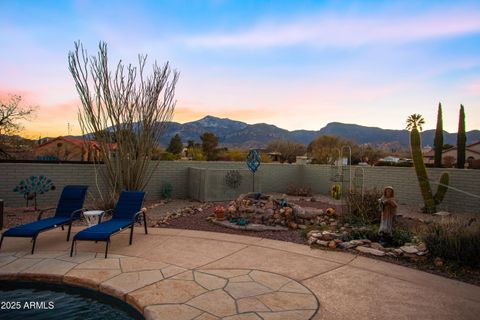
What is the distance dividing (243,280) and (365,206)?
4.92 meters

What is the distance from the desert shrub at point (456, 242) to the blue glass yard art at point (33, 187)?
1076cm

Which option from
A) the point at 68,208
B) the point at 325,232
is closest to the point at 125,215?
the point at 68,208

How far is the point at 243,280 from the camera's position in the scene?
4289 millimetres

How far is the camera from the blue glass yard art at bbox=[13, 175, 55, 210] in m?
10.1

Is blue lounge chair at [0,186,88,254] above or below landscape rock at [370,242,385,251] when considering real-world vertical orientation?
above

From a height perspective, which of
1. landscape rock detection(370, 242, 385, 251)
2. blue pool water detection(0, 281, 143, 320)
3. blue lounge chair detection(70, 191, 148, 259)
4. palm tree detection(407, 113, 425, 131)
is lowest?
blue pool water detection(0, 281, 143, 320)

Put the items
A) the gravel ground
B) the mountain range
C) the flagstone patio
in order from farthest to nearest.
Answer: the mountain range
the gravel ground
the flagstone patio

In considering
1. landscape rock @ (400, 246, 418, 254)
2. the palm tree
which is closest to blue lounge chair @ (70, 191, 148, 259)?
landscape rock @ (400, 246, 418, 254)

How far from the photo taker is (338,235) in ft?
21.5

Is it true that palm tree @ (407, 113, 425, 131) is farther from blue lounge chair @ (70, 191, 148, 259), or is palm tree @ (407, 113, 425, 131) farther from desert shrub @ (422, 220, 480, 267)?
blue lounge chair @ (70, 191, 148, 259)

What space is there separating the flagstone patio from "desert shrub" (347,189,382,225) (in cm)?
262

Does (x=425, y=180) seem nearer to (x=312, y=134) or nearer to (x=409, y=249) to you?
(x=409, y=249)

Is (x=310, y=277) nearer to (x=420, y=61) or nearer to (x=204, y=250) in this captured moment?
(x=204, y=250)

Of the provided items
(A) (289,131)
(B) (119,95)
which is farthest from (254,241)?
(A) (289,131)
